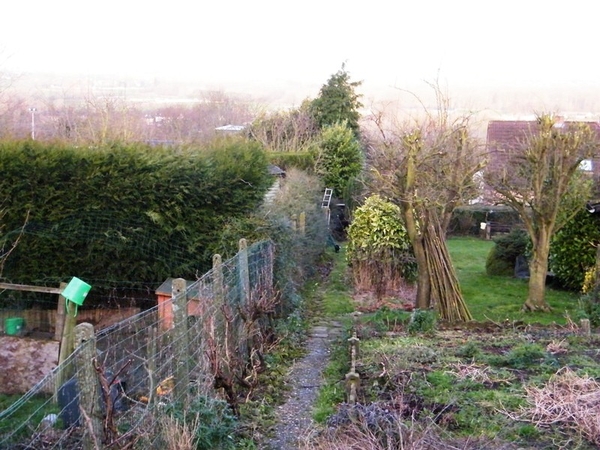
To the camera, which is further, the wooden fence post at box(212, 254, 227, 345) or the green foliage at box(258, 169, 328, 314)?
the green foliage at box(258, 169, 328, 314)

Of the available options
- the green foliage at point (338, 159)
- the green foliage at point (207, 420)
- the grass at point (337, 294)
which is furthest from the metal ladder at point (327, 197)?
the green foliage at point (207, 420)

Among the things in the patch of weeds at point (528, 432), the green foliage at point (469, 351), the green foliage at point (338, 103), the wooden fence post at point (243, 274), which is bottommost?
the green foliage at point (469, 351)

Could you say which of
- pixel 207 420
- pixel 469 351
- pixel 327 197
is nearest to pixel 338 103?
pixel 327 197

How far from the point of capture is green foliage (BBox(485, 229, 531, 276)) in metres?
17.3

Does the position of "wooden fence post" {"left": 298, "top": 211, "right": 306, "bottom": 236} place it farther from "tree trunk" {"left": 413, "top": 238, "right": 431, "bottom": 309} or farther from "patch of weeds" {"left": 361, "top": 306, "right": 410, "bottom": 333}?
"patch of weeds" {"left": 361, "top": 306, "right": 410, "bottom": 333}

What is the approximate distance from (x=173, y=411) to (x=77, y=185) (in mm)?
6006

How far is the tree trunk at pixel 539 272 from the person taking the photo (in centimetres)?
1221

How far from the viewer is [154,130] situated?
1406 inches

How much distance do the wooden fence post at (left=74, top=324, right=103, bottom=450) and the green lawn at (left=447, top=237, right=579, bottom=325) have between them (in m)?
8.59

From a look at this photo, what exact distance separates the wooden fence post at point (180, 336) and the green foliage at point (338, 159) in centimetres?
1992

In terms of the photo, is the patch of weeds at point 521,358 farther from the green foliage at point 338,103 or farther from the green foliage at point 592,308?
the green foliage at point 338,103

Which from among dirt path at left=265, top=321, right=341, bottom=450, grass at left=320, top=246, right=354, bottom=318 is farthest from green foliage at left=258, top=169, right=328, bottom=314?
dirt path at left=265, top=321, right=341, bottom=450

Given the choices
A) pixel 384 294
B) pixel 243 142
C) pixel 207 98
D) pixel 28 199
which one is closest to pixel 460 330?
pixel 384 294

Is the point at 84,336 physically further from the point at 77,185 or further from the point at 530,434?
the point at 77,185
